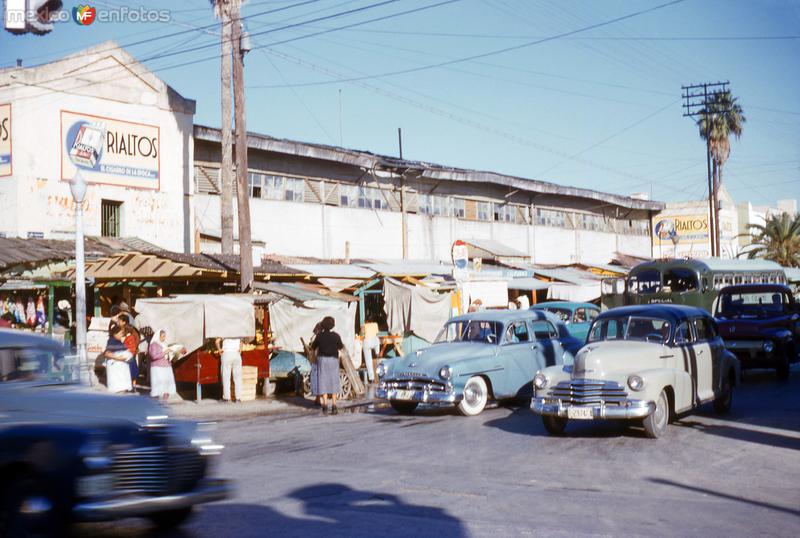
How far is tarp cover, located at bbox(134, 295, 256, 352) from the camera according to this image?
19234 millimetres

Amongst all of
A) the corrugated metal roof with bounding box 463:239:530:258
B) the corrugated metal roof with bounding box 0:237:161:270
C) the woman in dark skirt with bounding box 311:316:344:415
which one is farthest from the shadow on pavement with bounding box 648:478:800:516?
the corrugated metal roof with bounding box 463:239:530:258

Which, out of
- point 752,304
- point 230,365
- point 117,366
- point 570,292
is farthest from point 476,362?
point 570,292

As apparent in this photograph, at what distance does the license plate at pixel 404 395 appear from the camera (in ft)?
52.5

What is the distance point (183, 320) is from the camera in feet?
63.5

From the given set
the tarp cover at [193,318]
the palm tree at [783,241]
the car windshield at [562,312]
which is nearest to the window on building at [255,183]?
the car windshield at [562,312]

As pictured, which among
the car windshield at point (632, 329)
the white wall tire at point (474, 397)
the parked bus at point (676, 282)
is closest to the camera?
the car windshield at point (632, 329)

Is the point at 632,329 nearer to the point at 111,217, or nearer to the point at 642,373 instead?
the point at 642,373

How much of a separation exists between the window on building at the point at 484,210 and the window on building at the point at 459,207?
1.14 m

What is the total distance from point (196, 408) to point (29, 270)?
26.0 ft

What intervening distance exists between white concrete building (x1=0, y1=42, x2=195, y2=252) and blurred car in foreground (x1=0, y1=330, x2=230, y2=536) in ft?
67.7

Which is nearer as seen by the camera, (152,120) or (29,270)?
(29,270)

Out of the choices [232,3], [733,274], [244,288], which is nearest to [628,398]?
[244,288]

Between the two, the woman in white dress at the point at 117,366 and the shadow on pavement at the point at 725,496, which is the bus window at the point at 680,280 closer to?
the woman in white dress at the point at 117,366

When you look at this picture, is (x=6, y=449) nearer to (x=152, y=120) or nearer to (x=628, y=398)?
(x=628, y=398)
